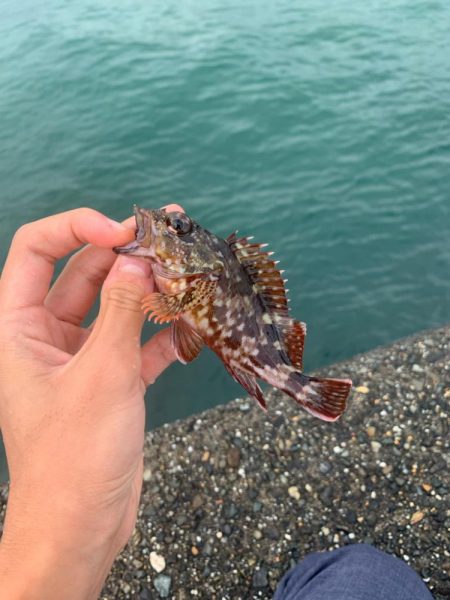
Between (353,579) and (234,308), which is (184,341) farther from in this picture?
(353,579)

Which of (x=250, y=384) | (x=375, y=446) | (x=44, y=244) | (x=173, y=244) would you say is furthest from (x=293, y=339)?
(x=375, y=446)

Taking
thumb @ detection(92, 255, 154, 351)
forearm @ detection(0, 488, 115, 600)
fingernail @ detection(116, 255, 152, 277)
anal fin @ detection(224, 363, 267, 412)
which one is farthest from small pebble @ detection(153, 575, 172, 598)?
fingernail @ detection(116, 255, 152, 277)

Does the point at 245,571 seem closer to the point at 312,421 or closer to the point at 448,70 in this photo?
the point at 312,421

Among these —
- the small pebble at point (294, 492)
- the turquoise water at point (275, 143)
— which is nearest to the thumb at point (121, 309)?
the small pebble at point (294, 492)

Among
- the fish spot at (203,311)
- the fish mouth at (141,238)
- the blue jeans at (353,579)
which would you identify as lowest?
the blue jeans at (353,579)

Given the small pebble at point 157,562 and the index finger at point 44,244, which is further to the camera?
the small pebble at point 157,562

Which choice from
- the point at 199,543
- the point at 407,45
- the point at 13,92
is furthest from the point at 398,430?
the point at 13,92

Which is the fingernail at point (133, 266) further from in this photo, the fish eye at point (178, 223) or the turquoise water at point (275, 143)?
the turquoise water at point (275, 143)
